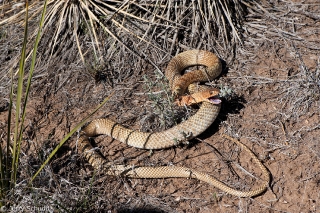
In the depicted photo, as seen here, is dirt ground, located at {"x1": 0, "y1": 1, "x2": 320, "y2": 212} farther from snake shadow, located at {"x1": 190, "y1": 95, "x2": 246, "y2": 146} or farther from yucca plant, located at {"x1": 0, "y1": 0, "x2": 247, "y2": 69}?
yucca plant, located at {"x1": 0, "y1": 0, "x2": 247, "y2": 69}

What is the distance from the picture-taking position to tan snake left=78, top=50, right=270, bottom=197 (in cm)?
468

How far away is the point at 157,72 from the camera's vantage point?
5.89 meters

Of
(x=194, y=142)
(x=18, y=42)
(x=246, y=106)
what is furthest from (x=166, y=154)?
(x=18, y=42)

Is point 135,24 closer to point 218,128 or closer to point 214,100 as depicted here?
point 214,100

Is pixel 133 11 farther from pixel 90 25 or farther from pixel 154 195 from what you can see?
pixel 154 195

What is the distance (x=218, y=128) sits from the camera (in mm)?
5262

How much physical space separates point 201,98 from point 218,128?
0.45 m

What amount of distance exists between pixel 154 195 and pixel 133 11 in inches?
113

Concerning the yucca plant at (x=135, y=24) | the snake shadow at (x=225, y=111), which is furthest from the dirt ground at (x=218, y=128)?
the yucca plant at (x=135, y=24)

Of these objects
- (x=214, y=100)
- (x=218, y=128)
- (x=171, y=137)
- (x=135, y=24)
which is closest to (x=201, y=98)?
(x=214, y=100)

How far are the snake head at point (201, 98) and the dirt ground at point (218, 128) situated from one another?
297 millimetres

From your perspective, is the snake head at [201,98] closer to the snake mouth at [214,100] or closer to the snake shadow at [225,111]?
the snake mouth at [214,100]

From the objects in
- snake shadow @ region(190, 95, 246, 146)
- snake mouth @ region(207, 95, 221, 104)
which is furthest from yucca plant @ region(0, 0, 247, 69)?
snake mouth @ region(207, 95, 221, 104)

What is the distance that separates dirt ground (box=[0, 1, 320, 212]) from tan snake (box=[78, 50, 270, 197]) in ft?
0.29
